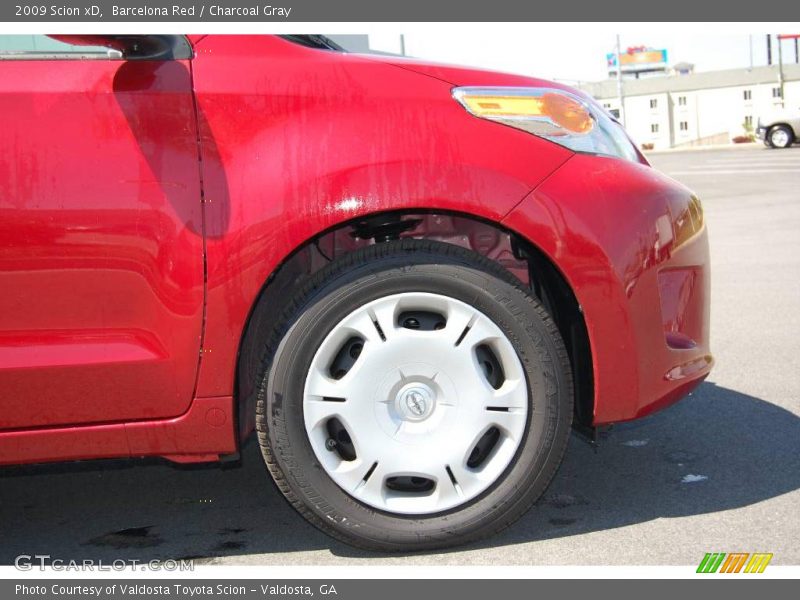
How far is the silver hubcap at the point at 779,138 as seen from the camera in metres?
27.0

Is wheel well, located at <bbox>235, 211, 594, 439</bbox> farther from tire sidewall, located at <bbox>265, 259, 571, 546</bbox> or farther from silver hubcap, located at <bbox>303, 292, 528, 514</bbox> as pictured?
silver hubcap, located at <bbox>303, 292, 528, 514</bbox>

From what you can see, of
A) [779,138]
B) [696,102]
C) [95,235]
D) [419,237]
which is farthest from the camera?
[696,102]

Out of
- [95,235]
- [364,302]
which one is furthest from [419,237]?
[95,235]

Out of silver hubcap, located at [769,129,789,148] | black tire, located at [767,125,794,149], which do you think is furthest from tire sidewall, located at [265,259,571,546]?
silver hubcap, located at [769,129,789,148]

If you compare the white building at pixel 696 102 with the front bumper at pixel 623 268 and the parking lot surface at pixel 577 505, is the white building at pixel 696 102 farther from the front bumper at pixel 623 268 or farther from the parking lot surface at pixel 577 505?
the front bumper at pixel 623 268

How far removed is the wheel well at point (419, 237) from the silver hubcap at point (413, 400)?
20 centimetres

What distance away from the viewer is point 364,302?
247cm

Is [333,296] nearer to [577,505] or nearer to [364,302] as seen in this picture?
[364,302]

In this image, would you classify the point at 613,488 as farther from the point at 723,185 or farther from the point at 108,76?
the point at 723,185

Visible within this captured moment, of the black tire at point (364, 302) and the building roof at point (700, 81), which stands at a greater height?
the building roof at point (700, 81)

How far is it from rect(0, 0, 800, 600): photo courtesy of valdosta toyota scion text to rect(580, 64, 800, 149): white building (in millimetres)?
81579

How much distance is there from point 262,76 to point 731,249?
678 centimetres

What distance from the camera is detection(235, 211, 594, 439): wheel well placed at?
2580mm

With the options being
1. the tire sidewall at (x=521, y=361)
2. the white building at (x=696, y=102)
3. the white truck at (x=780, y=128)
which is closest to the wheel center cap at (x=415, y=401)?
the tire sidewall at (x=521, y=361)
